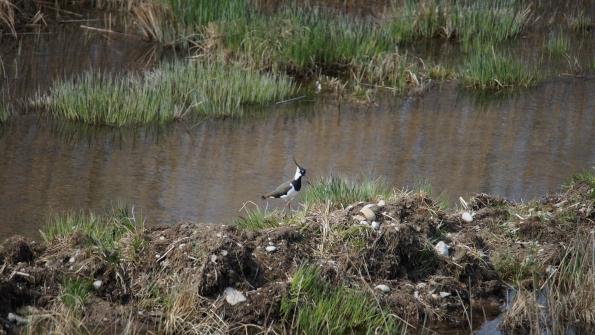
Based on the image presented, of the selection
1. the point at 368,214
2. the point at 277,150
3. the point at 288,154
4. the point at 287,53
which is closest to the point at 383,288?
the point at 368,214

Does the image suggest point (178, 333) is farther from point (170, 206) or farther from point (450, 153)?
point (450, 153)

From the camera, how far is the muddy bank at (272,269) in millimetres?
6004

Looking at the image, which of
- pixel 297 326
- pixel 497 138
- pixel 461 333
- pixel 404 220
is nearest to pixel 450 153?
pixel 497 138

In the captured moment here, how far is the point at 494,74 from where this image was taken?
1155cm

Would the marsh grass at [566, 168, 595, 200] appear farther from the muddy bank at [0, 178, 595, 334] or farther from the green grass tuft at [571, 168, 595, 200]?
the muddy bank at [0, 178, 595, 334]

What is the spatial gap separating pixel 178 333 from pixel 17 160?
11.9 ft

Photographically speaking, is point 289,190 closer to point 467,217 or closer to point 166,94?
point 467,217

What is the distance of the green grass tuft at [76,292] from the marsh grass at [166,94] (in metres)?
3.93

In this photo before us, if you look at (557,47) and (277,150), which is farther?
(557,47)

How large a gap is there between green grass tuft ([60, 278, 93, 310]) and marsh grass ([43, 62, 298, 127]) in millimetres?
3928

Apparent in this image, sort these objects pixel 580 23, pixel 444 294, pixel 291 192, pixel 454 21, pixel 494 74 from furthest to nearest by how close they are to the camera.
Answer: pixel 580 23 < pixel 454 21 < pixel 494 74 < pixel 291 192 < pixel 444 294

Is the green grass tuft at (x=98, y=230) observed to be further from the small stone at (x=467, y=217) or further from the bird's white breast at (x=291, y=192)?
the small stone at (x=467, y=217)

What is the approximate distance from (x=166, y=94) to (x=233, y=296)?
454 cm

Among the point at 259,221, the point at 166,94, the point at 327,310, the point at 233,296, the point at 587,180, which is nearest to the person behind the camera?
the point at 327,310
